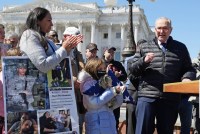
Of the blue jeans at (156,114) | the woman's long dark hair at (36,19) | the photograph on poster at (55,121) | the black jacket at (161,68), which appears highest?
the woman's long dark hair at (36,19)

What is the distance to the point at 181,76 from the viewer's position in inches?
176

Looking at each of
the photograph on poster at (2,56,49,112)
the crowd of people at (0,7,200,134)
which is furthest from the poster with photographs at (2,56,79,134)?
the crowd of people at (0,7,200,134)

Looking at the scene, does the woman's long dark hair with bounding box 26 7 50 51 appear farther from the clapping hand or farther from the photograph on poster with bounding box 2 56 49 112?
the photograph on poster with bounding box 2 56 49 112

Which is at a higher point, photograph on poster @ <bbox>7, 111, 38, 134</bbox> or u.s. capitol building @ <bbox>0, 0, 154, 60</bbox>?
photograph on poster @ <bbox>7, 111, 38, 134</bbox>

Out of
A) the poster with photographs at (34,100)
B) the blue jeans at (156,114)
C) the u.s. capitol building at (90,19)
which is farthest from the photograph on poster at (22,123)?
the u.s. capitol building at (90,19)

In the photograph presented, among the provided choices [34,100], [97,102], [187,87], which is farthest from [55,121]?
[187,87]

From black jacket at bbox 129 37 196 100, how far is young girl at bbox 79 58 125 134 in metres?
0.48

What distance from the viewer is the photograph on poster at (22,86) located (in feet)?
10.1

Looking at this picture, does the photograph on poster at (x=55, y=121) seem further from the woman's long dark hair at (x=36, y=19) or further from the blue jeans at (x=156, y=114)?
the blue jeans at (x=156, y=114)

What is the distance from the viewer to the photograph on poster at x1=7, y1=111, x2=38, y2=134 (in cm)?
303

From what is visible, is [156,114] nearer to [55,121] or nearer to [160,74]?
[160,74]

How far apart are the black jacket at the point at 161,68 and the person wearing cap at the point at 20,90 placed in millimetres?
1530

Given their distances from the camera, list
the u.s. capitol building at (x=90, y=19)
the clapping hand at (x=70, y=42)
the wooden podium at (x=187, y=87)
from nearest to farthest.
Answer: the wooden podium at (x=187, y=87) → the clapping hand at (x=70, y=42) → the u.s. capitol building at (x=90, y=19)

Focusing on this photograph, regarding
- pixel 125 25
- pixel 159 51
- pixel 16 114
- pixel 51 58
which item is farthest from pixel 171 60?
pixel 125 25
